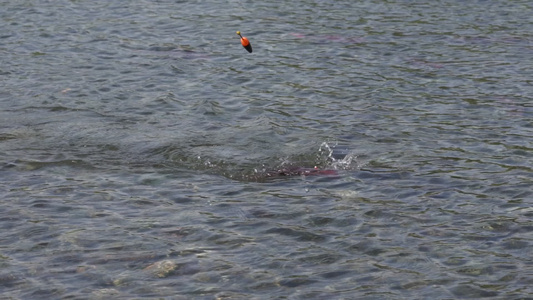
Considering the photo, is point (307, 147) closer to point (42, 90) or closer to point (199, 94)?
point (199, 94)

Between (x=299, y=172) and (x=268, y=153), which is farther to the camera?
(x=268, y=153)

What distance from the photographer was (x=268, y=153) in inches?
467

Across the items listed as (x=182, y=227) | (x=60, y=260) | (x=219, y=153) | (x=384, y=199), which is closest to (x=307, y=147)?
(x=219, y=153)

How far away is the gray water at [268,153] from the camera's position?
27.3 ft

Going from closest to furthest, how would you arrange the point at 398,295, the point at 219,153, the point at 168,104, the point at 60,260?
the point at 398,295 < the point at 60,260 < the point at 219,153 < the point at 168,104

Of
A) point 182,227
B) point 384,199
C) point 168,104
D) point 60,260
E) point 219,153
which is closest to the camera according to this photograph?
point 60,260

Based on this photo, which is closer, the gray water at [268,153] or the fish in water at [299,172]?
the gray water at [268,153]

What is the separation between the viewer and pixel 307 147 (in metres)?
12.0

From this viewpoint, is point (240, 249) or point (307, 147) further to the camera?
point (307, 147)

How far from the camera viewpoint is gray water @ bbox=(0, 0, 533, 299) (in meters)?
8.32

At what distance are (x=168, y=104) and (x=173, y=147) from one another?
83.1 inches

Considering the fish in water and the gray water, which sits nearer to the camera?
the gray water

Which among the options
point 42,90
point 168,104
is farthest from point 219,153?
point 42,90

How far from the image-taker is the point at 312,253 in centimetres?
867
